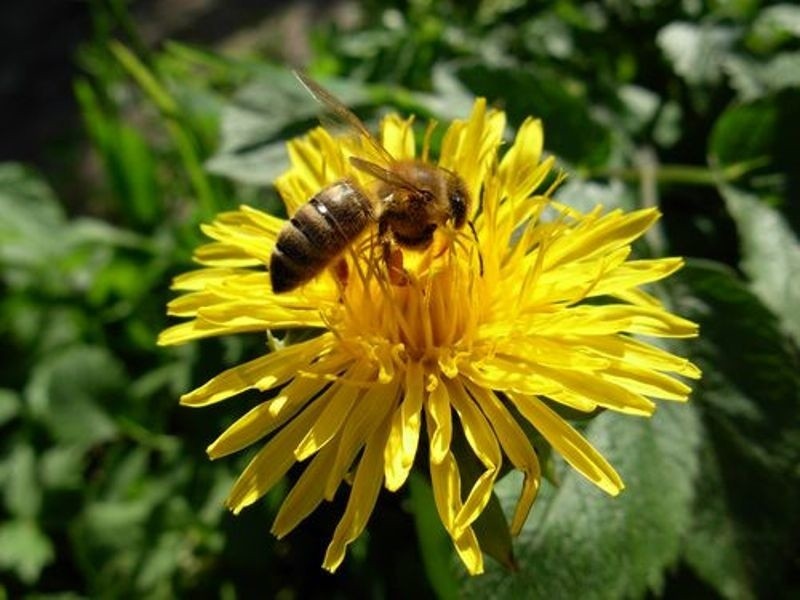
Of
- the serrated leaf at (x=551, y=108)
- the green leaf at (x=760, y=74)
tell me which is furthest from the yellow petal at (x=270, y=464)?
the green leaf at (x=760, y=74)

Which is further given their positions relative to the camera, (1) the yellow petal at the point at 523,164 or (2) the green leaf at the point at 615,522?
Result: (1) the yellow petal at the point at 523,164

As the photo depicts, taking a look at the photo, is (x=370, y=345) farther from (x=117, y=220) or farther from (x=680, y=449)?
(x=117, y=220)

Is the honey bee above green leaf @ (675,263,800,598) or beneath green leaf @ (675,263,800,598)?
above

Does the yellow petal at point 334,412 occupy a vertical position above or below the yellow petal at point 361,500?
above

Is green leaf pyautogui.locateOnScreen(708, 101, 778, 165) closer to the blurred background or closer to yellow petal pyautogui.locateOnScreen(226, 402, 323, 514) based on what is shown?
the blurred background

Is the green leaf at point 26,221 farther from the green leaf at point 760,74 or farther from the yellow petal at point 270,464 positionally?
the green leaf at point 760,74

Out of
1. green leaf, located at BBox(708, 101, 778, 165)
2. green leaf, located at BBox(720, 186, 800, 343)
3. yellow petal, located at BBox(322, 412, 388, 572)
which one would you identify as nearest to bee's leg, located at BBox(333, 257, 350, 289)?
yellow petal, located at BBox(322, 412, 388, 572)
